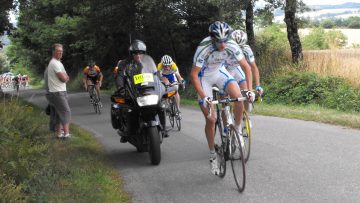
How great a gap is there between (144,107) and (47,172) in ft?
5.93

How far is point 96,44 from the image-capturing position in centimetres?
3578

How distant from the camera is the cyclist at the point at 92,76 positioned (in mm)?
16623

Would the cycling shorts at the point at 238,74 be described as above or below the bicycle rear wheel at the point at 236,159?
above

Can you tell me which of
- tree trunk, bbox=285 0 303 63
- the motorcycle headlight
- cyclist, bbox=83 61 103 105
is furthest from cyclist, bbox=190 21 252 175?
tree trunk, bbox=285 0 303 63

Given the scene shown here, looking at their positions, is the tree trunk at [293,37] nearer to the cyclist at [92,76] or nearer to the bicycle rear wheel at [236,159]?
the cyclist at [92,76]

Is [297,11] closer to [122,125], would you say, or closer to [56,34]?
[122,125]

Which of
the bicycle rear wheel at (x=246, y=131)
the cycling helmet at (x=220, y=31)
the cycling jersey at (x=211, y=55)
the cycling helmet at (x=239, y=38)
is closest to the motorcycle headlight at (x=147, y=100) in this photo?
the cycling jersey at (x=211, y=55)

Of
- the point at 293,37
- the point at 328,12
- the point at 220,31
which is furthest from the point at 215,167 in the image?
the point at 328,12

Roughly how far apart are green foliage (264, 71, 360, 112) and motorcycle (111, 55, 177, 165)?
7.78 metres

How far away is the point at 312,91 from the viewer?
16.3 m

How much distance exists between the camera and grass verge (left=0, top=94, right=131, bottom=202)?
536 centimetres

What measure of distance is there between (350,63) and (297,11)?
346 cm

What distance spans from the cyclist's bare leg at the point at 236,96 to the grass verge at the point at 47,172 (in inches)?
74.4

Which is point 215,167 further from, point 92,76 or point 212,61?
point 92,76
